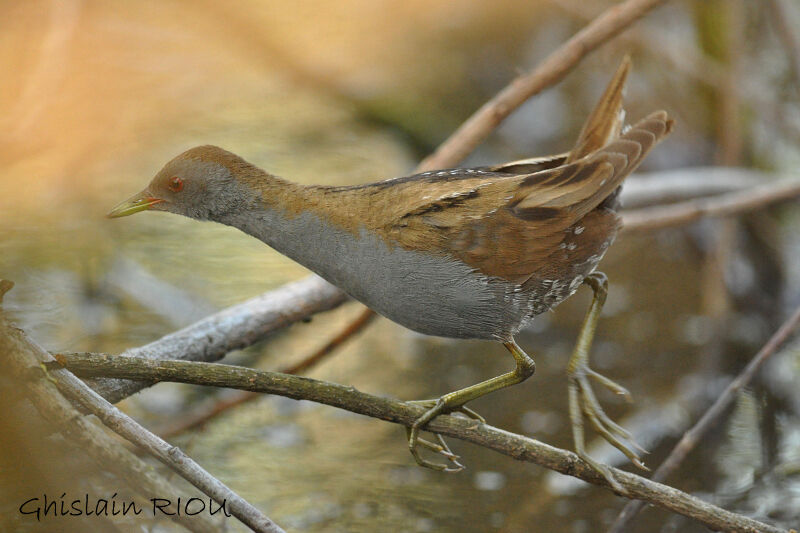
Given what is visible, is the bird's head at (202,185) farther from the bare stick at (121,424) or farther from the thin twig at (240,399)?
the thin twig at (240,399)

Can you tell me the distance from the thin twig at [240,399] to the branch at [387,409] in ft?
3.51

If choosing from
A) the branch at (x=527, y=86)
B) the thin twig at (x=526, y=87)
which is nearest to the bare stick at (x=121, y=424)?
the thin twig at (x=526, y=87)

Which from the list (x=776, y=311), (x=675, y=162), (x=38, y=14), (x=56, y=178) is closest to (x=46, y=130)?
(x=56, y=178)

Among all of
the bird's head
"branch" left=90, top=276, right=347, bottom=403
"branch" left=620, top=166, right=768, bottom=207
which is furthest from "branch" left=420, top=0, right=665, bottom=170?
the bird's head

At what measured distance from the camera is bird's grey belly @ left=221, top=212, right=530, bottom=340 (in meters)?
2.32

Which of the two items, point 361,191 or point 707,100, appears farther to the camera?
point 707,100

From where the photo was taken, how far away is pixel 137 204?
247 cm

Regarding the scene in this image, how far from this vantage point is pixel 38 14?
5.27 m

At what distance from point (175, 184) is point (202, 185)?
0.07 m

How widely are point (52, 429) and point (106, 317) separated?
2.38m

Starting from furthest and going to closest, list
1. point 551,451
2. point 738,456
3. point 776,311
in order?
point 776,311 → point 738,456 → point 551,451

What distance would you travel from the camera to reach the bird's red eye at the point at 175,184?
8.00ft

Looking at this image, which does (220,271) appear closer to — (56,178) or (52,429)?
(56,178)

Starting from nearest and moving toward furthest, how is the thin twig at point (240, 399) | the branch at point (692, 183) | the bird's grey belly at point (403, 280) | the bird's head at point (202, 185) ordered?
the bird's grey belly at point (403, 280) → the bird's head at point (202, 185) → the thin twig at point (240, 399) → the branch at point (692, 183)
